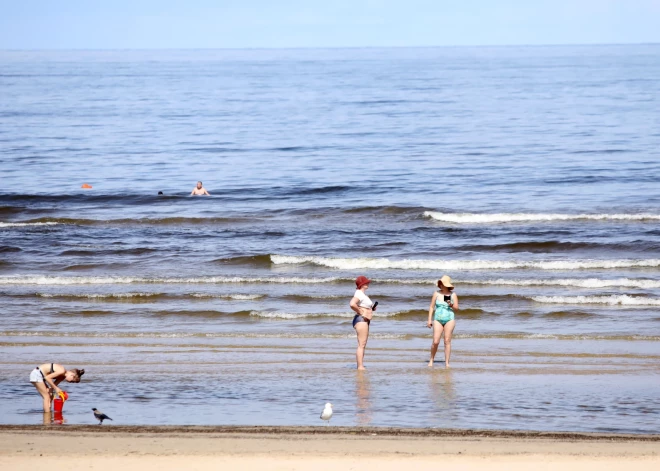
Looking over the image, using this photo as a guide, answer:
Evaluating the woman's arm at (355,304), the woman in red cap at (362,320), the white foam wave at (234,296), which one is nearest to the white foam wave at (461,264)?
the white foam wave at (234,296)

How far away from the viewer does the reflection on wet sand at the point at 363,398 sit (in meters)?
10.0

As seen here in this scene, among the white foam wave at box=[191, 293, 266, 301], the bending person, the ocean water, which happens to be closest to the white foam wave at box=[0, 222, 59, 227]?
the ocean water

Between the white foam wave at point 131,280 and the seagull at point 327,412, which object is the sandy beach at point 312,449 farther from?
the white foam wave at point 131,280

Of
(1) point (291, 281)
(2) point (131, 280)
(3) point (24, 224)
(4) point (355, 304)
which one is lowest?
(4) point (355, 304)

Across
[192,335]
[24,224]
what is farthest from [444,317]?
[24,224]

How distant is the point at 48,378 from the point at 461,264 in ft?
38.0

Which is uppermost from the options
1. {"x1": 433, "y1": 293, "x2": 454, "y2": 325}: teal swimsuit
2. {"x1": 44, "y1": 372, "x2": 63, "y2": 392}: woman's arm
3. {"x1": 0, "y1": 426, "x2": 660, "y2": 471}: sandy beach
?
{"x1": 433, "y1": 293, "x2": 454, "y2": 325}: teal swimsuit

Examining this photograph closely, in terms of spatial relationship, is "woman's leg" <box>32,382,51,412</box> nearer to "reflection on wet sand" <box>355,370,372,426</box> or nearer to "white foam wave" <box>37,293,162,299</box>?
"reflection on wet sand" <box>355,370,372,426</box>

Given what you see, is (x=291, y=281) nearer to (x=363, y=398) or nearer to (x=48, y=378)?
A: (x=363, y=398)

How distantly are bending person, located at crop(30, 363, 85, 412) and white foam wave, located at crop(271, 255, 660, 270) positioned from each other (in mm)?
10441

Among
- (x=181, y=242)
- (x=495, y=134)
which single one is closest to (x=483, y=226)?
(x=181, y=242)

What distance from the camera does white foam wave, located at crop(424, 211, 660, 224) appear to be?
81.1ft

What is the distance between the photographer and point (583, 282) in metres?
18.2

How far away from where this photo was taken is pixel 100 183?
34.2 m
